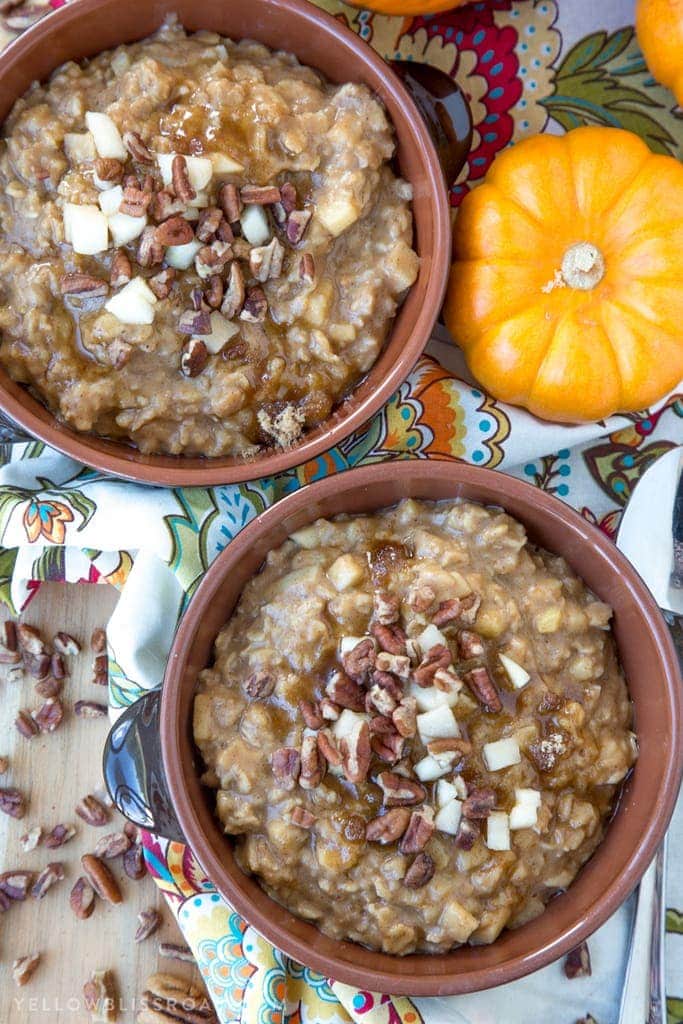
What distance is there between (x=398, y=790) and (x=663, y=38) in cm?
178

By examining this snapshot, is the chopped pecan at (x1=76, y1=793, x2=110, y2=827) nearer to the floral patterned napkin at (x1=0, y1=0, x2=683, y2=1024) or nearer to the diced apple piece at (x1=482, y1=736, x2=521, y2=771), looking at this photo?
the floral patterned napkin at (x1=0, y1=0, x2=683, y2=1024)

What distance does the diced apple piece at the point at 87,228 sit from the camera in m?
2.16

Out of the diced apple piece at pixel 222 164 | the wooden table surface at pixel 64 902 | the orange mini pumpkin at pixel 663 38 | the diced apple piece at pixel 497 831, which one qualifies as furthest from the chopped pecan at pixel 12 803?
the orange mini pumpkin at pixel 663 38

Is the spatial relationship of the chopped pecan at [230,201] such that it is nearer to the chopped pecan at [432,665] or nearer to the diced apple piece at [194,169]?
the diced apple piece at [194,169]

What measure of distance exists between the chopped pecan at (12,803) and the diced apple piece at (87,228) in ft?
4.21

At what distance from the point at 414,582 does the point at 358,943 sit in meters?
0.72

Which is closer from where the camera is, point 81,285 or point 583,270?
point 81,285

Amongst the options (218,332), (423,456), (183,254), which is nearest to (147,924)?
(423,456)

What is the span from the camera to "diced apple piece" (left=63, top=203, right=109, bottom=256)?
2.16 metres

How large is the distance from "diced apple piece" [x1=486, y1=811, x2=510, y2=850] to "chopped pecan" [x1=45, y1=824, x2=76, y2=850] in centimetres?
107

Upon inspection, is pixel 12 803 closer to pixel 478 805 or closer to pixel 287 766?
pixel 287 766

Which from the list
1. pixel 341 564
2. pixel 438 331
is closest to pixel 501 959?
pixel 341 564

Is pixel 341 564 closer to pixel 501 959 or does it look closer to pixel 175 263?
pixel 175 263

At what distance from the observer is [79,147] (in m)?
2.19
